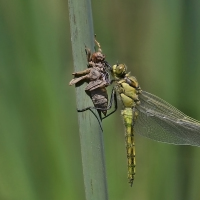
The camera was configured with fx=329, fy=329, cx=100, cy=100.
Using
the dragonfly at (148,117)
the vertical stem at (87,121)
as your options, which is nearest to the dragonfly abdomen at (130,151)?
the dragonfly at (148,117)

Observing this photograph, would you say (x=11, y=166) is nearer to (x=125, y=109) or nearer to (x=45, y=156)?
(x=45, y=156)

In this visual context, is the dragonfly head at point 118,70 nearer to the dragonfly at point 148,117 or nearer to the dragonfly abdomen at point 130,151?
the dragonfly at point 148,117

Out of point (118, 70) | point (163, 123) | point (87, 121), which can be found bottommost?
point (163, 123)

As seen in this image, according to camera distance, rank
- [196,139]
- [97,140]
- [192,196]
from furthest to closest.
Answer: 1. [196,139]
2. [192,196]
3. [97,140]

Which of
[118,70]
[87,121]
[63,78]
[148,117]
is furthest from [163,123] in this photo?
[87,121]

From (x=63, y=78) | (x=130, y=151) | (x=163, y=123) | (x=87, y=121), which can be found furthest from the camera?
(x=163, y=123)

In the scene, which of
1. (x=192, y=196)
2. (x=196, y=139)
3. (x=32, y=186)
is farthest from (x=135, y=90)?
(x=32, y=186)

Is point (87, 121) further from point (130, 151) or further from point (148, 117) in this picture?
point (148, 117)
